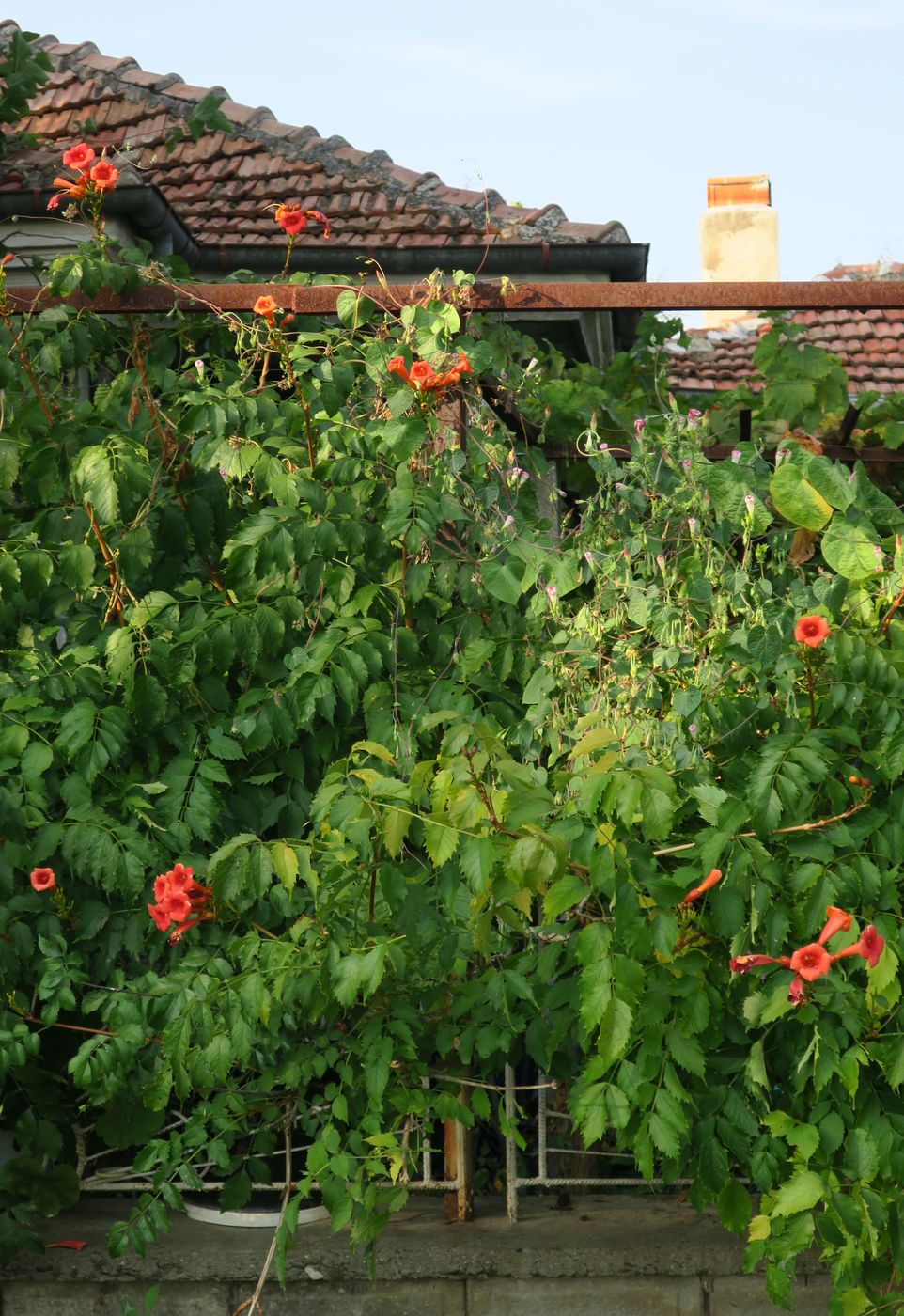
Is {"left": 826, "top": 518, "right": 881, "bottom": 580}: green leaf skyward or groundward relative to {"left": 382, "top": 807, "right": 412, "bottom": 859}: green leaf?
skyward

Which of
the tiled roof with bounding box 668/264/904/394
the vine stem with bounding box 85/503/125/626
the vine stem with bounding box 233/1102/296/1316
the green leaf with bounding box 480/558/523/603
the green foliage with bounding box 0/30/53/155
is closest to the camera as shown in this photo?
the vine stem with bounding box 233/1102/296/1316

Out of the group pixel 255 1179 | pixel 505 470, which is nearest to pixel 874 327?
pixel 505 470

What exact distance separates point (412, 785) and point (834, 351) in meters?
9.09

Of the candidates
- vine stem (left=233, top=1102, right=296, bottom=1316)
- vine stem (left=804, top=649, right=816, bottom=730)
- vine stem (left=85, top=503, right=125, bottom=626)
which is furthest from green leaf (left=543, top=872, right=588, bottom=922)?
vine stem (left=85, top=503, right=125, bottom=626)

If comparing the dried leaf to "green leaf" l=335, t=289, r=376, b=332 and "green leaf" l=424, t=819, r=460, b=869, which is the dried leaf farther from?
"green leaf" l=424, t=819, r=460, b=869

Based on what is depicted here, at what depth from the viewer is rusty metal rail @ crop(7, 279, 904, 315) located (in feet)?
12.2

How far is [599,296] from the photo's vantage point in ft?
12.3

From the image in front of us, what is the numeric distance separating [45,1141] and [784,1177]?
1.66 metres

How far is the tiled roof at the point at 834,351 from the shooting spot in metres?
10.9

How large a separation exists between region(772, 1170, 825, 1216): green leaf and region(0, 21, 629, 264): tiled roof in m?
4.54

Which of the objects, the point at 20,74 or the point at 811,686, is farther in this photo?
the point at 20,74

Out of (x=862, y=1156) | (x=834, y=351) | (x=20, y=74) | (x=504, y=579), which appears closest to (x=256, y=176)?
(x=20, y=74)

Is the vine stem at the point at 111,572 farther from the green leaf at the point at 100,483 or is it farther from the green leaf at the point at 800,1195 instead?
the green leaf at the point at 800,1195

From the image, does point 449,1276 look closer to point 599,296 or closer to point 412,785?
point 412,785
